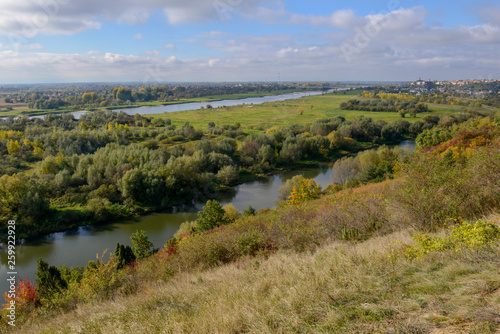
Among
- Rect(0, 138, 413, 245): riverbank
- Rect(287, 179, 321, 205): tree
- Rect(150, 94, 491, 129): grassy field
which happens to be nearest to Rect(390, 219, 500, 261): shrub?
Rect(287, 179, 321, 205): tree

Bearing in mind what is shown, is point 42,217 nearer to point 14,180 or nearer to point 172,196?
point 14,180

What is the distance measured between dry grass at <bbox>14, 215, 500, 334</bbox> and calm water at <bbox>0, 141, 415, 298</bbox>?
14086 millimetres

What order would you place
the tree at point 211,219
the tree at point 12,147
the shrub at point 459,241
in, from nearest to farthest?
the shrub at point 459,241 < the tree at point 211,219 < the tree at point 12,147

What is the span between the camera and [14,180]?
21797mm

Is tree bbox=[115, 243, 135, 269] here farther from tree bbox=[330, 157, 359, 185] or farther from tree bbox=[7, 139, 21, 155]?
tree bbox=[7, 139, 21, 155]

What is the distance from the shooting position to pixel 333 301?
4055 millimetres

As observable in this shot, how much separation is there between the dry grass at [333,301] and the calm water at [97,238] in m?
14.1

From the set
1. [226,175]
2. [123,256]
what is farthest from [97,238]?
[226,175]

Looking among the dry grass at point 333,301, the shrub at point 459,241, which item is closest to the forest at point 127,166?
the dry grass at point 333,301

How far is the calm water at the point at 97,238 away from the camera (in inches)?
707

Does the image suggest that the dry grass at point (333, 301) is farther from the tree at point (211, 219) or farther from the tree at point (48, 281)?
the tree at point (211, 219)

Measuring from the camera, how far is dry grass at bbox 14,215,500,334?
10.8 feet

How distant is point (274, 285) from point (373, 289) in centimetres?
170

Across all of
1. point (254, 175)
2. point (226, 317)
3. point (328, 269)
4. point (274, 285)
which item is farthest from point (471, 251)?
point (254, 175)
